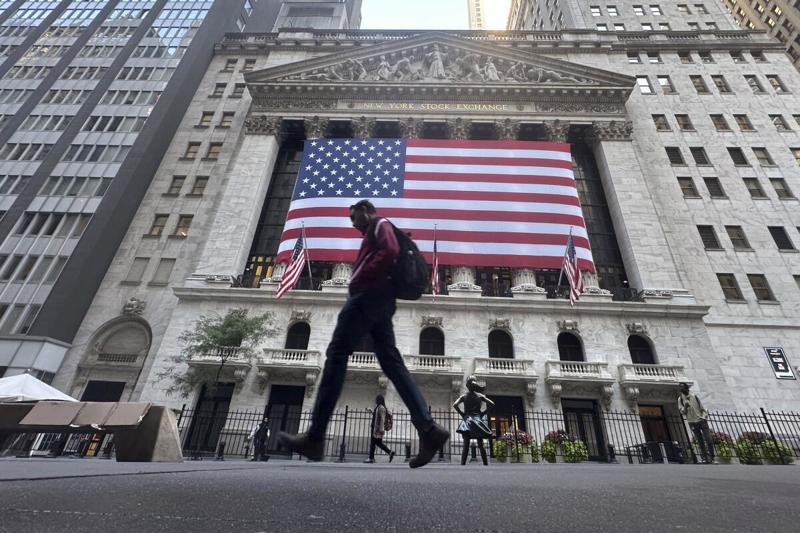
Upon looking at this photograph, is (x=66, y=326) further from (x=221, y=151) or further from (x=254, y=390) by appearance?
(x=221, y=151)

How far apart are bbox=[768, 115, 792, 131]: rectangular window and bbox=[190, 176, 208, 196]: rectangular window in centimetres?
4585

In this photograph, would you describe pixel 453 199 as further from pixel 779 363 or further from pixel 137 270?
pixel 137 270

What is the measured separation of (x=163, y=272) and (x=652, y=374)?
30815 millimetres

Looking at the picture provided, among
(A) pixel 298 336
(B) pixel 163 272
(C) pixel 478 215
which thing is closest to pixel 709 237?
(C) pixel 478 215

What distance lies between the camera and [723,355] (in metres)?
22.4

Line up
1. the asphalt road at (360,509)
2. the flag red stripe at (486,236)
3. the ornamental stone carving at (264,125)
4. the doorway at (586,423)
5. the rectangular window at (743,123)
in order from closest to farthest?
1. the asphalt road at (360,509)
2. the doorway at (586,423)
3. the flag red stripe at (486,236)
4. the rectangular window at (743,123)
5. the ornamental stone carving at (264,125)

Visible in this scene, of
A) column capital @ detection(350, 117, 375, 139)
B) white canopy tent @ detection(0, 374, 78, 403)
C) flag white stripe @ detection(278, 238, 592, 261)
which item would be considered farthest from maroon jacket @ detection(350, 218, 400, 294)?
column capital @ detection(350, 117, 375, 139)

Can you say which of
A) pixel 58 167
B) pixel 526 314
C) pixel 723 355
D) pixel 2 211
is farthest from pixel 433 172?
pixel 2 211

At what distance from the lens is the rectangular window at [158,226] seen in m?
28.3

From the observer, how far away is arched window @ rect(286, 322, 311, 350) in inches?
893

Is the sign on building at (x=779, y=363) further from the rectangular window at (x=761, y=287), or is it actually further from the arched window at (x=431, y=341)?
the arched window at (x=431, y=341)

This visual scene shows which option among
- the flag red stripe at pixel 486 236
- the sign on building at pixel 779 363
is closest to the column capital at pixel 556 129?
the flag red stripe at pixel 486 236

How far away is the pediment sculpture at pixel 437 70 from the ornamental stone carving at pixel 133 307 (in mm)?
20878

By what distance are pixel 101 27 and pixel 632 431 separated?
5799cm
